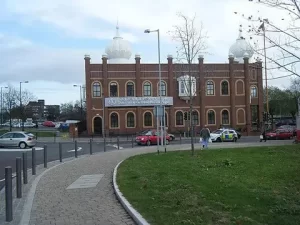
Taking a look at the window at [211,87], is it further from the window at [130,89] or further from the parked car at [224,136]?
the parked car at [224,136]

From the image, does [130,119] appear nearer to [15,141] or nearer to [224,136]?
[224,136]

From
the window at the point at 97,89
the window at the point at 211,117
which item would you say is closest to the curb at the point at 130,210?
the window at the point at 97,89

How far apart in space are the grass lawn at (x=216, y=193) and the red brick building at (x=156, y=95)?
4095 centimetres

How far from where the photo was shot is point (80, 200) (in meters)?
9.69

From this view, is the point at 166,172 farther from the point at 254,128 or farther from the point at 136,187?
the point at 254,128

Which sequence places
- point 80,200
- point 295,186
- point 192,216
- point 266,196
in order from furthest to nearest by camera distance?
point 295,186 < point 80,200 < point 266,196 < point 192,216

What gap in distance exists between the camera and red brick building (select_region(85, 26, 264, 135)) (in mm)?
56406

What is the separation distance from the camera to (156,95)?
58.2 m

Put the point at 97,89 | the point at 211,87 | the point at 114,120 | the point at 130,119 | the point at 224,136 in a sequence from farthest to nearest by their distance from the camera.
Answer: the point at 211,87, the point at 130,119, the point at 114,120, the point at 97,89, the point at 224,136

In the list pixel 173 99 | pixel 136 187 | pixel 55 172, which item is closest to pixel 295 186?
pixel 136 187

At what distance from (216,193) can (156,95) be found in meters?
49.2

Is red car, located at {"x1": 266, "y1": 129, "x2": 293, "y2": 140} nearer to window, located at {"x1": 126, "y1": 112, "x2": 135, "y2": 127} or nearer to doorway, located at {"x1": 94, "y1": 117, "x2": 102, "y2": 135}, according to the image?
window, located at {"x1": 126, "y1": 112, "x2": 135, "y2": 127}

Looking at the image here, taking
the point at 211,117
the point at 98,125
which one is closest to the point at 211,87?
the point at 211,117

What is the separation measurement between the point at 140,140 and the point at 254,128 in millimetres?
27926
